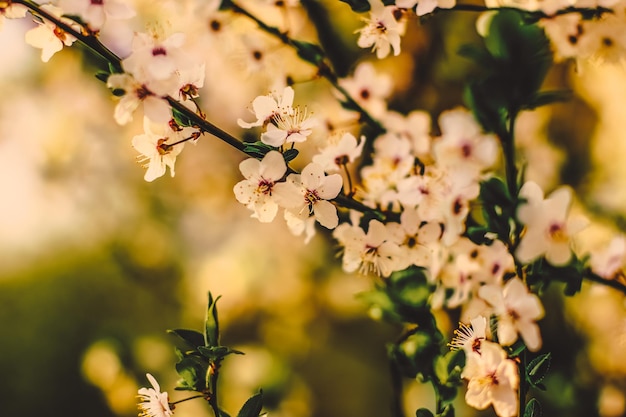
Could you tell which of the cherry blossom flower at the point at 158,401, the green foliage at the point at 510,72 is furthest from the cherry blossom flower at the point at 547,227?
the cherry blossom flower at the point at 158,401

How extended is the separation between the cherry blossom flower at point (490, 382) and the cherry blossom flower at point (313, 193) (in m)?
0.18

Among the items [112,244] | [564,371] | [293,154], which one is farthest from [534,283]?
[112,244]

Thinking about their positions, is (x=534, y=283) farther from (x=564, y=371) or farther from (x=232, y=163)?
(x=232, y=163)

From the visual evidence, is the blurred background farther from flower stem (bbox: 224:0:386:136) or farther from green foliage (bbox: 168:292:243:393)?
green foliage (bbox: 168:292:243:393)

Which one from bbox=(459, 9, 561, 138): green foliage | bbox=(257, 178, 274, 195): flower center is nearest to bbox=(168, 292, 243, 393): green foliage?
bbox=(257, 178, 274, 195): flower center

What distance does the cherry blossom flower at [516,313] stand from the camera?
1.43 ft

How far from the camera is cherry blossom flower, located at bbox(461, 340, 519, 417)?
1.60 feet

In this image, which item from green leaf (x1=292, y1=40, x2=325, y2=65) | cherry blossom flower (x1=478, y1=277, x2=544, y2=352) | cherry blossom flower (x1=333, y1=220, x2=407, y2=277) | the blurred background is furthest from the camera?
the blurred background

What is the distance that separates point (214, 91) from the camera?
5.85 feet

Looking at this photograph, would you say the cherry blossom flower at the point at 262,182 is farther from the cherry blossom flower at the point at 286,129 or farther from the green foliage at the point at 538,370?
the green foliage at the point at 538,370

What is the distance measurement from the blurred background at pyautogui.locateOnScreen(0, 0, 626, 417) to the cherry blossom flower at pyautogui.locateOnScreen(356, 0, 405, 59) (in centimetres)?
15

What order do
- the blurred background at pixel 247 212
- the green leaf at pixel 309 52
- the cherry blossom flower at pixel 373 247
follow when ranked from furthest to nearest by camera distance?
the blurred background at pixel 247 212 < the green leaf at pixel 309 52 < the cherry blossom flower at pixel 373 247

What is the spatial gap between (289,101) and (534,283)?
279 mm

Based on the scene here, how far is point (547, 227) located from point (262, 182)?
9.5 inches
